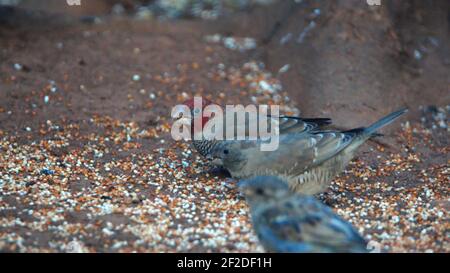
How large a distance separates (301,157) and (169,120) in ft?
6.56

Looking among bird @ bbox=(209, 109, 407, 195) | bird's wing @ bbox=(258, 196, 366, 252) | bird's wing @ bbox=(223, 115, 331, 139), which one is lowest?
bird's wing @ bbox=(258, 196, 366, 252)

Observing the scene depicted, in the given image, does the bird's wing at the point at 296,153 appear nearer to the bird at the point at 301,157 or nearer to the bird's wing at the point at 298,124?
the bird at the point at 301,157

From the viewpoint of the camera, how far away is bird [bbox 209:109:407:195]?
5.70m

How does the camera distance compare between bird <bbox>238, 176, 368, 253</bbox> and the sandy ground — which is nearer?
bird <bbox>238, 176, 368, 253</bbox>

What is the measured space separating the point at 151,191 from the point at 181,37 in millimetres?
3572

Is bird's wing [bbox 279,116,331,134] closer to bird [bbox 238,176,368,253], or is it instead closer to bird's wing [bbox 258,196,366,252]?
bird [bbox 238,176,368,253]

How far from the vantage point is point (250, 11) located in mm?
9469

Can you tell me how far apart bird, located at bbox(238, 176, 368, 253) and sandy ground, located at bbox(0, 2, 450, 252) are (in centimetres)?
47

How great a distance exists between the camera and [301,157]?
5.75 meters

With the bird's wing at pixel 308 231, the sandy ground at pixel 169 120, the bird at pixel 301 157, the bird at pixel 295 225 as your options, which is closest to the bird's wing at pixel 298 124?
the bird at pixel 301 157

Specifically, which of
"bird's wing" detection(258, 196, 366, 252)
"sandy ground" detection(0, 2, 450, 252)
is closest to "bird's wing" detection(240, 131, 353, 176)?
"sandy ground" detection(0, 2, 450, 252)

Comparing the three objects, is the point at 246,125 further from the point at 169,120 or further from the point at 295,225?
the point at 295,225

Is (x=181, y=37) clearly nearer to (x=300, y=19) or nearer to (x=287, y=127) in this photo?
(x=300, y=19)

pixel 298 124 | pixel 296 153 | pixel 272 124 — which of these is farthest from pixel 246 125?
pixel 296 153
